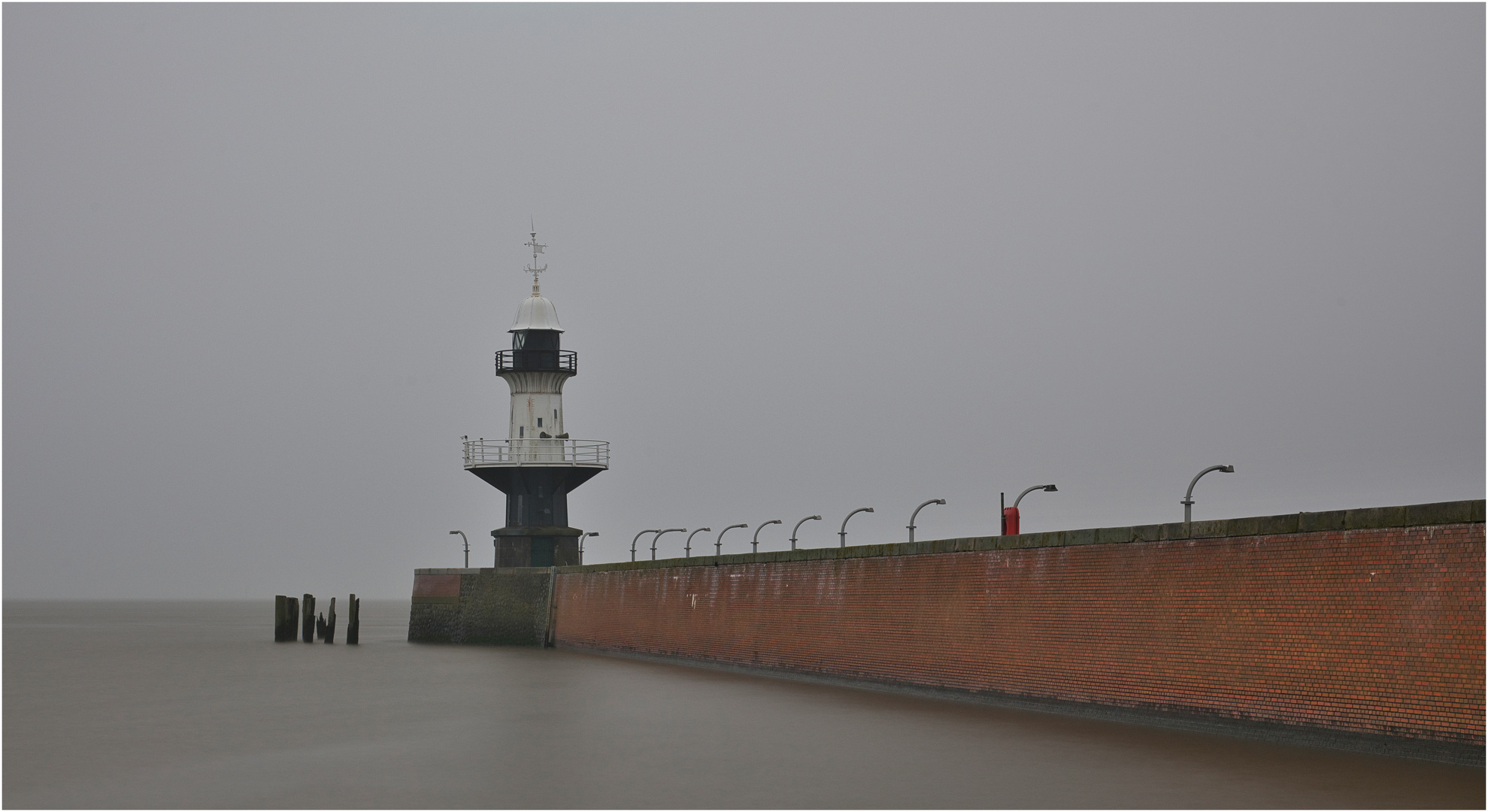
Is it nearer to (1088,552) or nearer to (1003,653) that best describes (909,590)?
(1003,653)

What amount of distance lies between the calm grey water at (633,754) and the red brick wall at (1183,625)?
57cm

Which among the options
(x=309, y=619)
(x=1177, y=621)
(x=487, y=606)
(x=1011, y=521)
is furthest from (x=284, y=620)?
(x=1177, y=621)

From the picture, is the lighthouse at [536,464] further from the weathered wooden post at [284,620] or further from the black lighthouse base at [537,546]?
the weathered wooden post at [284,620]

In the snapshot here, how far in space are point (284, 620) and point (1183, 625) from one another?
48638 mm

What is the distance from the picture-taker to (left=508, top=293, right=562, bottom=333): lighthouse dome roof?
48250mm

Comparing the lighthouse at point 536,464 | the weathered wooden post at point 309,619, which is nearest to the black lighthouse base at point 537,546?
the lighthouse at point 536,464

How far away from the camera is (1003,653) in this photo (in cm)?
2317

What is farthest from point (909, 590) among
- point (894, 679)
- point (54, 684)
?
point (54, 684)

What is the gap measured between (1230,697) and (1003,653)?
4922 millimetres

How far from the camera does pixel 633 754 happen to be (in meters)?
20.0

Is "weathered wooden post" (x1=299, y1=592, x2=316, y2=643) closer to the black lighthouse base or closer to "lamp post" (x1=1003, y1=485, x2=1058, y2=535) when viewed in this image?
the black lighthouse base

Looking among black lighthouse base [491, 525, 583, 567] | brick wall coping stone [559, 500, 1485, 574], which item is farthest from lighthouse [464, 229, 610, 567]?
brick wall coping stone [559, 500, 1485, 574]

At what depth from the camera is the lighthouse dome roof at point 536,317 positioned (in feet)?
158

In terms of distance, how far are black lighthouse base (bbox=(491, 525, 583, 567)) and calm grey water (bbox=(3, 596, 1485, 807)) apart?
43.9ft
